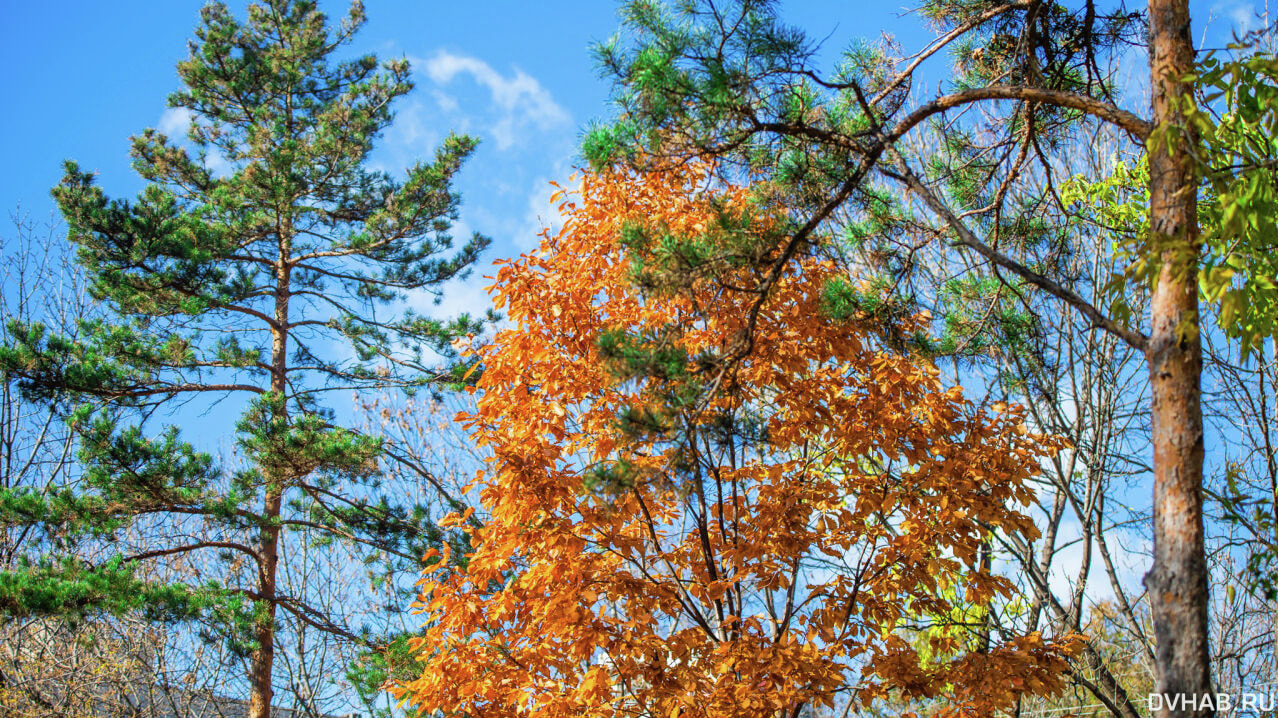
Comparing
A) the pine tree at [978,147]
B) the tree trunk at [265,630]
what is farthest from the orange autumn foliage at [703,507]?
the tree trunk at [265,630]

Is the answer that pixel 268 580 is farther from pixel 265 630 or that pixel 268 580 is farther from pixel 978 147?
pixel 978 147

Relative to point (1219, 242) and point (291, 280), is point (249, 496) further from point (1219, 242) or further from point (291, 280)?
point (1219, 242)

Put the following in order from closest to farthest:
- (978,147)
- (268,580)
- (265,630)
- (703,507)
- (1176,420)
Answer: (1176,420) → (703,507) → (978,147) → (265,630) → (268,580)

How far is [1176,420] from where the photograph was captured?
2729 mm

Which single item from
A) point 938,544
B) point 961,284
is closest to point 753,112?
point 938,544

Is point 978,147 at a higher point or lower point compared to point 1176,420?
higher

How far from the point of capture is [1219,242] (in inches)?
113

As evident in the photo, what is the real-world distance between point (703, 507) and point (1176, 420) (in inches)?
73.0

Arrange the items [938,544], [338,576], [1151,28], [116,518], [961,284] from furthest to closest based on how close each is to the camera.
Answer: [338,576]
[116,518]
[961,284]
[938,544]
[1151,28]

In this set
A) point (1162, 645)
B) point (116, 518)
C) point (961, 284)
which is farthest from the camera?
point (116, 518)

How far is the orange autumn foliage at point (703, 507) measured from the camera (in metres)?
3.50

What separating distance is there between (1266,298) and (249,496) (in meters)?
6.67

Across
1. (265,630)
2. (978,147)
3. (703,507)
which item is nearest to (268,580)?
(265,630)

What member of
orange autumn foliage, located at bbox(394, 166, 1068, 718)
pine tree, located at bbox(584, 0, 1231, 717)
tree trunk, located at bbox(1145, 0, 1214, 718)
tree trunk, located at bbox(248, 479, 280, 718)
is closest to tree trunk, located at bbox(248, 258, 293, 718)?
tree trunk, located at bbox(248, 479, 280, 718)
